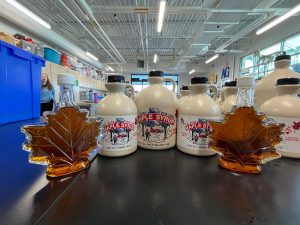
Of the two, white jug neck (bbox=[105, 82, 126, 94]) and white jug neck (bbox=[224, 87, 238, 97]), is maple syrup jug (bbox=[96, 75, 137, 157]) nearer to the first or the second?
white jug neck (bbox=[105, 82, 126, 94])

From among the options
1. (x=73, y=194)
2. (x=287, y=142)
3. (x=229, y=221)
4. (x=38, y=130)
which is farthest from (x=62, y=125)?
(x=287, y=142)

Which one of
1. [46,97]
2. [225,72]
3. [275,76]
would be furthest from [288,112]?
[225,72]

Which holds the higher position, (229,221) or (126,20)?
(126,20)

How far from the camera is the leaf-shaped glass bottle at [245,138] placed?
357 millimetres

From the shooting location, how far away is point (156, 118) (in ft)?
1.52

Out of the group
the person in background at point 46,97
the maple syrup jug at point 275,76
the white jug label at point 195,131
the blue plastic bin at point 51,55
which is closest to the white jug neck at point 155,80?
the white jug label at point 195,131

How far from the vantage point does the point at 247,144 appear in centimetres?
37

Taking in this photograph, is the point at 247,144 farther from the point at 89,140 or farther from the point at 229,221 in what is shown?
the point at 89,140

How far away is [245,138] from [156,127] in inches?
8.5

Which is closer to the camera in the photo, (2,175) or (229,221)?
(229,221)

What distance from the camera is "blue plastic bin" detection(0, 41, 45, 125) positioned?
0.95m

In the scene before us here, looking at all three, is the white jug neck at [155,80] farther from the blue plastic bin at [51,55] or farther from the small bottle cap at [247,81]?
the blue plastic bin at [51,55]

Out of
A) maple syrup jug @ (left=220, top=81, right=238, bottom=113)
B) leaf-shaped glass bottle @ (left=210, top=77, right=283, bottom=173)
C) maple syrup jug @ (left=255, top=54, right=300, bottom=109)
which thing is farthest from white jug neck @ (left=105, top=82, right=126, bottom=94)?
maple syrup jug @ (left=255, top=54, right=300, bottom=109)

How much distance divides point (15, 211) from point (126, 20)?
3.75 metres
